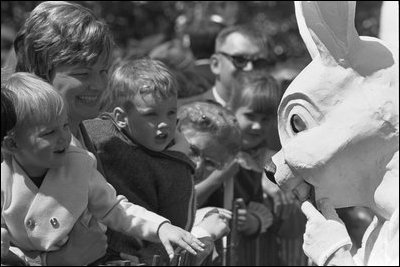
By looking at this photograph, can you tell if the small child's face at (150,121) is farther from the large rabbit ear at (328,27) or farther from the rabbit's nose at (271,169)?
the large rabbit ear at (328,27)

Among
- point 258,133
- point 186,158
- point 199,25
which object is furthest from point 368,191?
point 199,25

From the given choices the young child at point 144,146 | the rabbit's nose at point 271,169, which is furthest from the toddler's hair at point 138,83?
the rabbit's nose at point 271,169

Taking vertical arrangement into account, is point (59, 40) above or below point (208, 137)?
above

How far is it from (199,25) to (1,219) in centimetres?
495

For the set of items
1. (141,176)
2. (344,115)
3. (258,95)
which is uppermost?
(344,115)

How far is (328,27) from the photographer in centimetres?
360

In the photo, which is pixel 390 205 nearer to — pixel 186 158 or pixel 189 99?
pixel 186 158

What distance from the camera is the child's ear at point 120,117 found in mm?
5285

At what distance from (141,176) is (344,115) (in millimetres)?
1677

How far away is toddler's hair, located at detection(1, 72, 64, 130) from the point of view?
14.6 feet

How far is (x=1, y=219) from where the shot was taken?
4.48m

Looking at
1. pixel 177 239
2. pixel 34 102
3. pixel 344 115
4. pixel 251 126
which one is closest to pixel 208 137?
pixel 251 126

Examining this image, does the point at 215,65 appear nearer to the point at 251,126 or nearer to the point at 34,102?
the point at 251,126

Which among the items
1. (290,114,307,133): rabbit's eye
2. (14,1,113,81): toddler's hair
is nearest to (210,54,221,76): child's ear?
(14,1,113,81): toddler's hair
